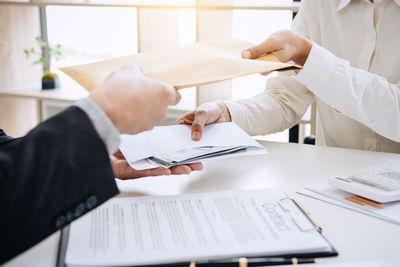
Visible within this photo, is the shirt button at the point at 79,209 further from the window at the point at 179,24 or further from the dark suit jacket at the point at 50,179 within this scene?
the window at the point at 179,24

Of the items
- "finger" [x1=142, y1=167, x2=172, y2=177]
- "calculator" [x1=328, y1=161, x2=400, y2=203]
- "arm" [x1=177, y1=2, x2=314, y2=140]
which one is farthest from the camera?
"arm" [x1=177, y1=2, x2=314, y2=140]

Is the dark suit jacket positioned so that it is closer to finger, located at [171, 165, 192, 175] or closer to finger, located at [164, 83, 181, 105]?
finger, located at [164, 83, 181, 105]

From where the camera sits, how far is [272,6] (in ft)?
6.28

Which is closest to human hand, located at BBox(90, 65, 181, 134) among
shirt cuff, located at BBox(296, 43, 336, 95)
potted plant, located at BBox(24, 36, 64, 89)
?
shirt cuff, located at BBox(296, 43, 336, 95)

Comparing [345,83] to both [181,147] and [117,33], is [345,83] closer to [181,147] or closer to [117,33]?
[181,147]

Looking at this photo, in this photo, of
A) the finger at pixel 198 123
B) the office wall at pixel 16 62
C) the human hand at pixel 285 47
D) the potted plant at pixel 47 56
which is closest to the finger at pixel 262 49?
the human hand at pixel 285 47

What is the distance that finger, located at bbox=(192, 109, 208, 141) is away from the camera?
3.04 feet

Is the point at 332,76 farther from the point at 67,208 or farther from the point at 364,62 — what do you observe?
the point at 67,208

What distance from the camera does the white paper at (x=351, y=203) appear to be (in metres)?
0.68

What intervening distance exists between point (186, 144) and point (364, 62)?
64 cm

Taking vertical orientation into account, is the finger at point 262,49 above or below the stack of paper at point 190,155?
above

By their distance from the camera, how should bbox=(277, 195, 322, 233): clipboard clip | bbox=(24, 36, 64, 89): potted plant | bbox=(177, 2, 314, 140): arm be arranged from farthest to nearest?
bbox=(24, 36, 64, 89): potted plant → bbox=(177, 2, 314, 140): arm → bbox=(277, 195, 322, 233): clipboard clip

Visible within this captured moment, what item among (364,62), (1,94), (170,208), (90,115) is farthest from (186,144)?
(1,94)

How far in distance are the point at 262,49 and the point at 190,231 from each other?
0.48 metres
